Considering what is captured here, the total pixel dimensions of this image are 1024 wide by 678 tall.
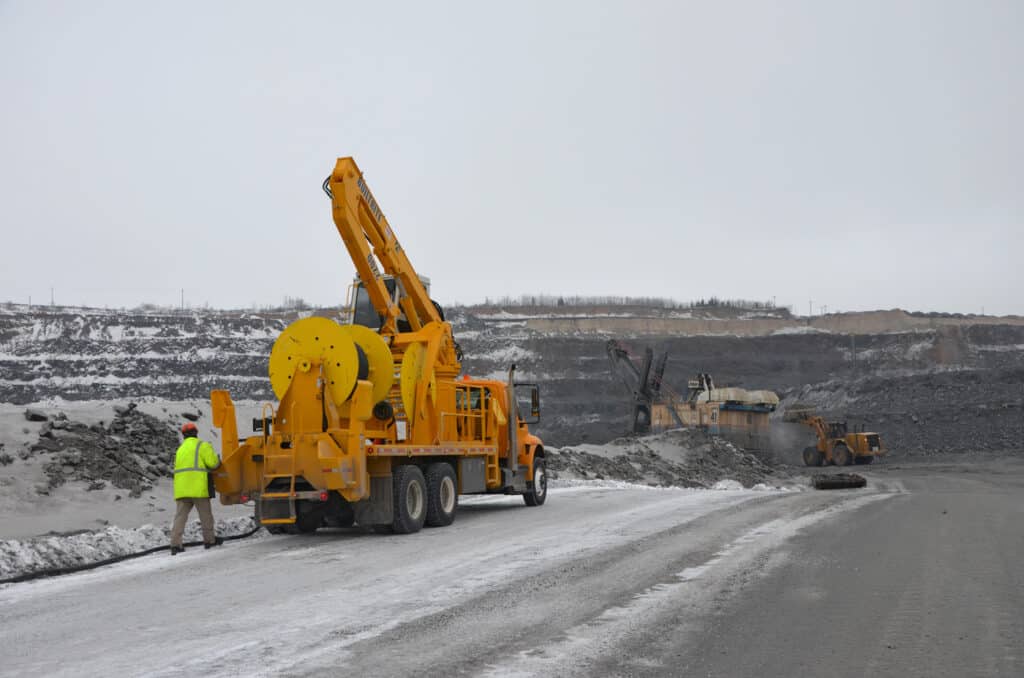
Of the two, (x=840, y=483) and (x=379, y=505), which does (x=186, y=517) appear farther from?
(x=840, y=483)

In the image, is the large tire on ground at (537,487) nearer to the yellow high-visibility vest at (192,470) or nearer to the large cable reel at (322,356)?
the large cable reel at (322,356)

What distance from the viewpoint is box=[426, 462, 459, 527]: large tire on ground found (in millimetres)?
15961

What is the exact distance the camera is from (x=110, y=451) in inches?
766

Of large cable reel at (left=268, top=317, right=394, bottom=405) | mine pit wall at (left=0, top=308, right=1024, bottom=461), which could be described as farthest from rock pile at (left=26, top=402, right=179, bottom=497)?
mine pit wall at (left=0, top=308, right=1024, bottom=461)

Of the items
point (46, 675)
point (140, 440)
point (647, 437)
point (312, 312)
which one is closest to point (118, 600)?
point (46, 675)

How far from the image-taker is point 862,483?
32969 millimetres

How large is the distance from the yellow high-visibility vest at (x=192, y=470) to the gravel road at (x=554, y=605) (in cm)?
84

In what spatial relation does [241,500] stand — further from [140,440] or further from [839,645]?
[839,645]

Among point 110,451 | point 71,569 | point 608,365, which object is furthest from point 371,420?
point 608,365

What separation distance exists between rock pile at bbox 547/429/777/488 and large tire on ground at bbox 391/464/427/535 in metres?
15.5

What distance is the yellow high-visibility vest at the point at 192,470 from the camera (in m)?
13.5

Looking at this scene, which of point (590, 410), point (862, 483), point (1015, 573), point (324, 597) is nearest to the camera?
point (324, 597)

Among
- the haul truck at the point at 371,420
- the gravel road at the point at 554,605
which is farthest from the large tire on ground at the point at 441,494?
the gravel road at the point at 554,605

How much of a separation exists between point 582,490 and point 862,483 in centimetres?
1240
